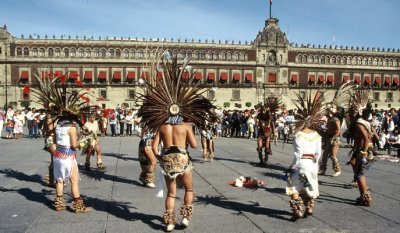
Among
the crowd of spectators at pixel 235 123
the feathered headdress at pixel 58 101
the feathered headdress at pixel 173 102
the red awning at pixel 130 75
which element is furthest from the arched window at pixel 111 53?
the feathered headdress at pixel 173 102

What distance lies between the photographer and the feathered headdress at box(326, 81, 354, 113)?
24.1 ft

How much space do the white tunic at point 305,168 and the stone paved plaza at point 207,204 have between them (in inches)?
17.1

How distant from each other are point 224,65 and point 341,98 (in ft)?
177

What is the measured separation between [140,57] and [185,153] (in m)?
55.0

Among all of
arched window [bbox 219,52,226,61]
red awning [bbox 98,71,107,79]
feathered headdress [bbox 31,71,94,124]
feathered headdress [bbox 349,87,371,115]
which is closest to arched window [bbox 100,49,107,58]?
red awning [bbox 98,71,107,79]

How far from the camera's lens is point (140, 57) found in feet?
190

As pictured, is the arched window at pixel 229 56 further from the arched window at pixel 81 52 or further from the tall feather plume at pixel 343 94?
the tall feather plume at pixel 343 94

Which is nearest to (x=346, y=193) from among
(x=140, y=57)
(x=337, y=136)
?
(x=337, y=136)

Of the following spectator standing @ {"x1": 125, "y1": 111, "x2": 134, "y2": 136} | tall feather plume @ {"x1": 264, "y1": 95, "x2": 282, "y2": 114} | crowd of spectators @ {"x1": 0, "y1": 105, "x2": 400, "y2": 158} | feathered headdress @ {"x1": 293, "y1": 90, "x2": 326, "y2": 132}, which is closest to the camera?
feathered headdress @ {"x1": 293, "y1": 90, "x2": 326, "y2": 132}

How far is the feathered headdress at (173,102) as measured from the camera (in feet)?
16.1

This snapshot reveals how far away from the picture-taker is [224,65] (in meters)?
61.1

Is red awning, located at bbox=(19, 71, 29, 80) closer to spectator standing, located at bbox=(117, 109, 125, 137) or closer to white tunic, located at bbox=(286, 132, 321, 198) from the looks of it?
spectator standing, located at bbox=(117, 109, 125, 137)

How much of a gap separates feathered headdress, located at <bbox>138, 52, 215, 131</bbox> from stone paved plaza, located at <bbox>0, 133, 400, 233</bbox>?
4.71 feet

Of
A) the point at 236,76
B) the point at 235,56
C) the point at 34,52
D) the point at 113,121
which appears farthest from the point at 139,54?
the point at 113,121
